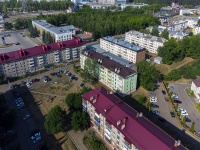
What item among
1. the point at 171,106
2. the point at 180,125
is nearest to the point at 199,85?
the point at 171,106

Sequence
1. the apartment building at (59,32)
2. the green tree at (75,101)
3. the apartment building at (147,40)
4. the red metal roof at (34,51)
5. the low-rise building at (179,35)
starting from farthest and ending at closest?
the apartment building at (59,32), the low-rise building at (179,35), the apartment building at (147,40), the red metal roof at (34,51), the green tree at (75,101)

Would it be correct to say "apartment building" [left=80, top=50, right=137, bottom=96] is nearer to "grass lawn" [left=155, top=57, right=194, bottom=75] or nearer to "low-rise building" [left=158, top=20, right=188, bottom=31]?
"grass lawn" [left=155, top=57, right=194, bottom=75]

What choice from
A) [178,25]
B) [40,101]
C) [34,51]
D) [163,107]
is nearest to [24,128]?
[40,101]

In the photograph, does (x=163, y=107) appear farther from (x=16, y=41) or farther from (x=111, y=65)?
(x=16, y=41)

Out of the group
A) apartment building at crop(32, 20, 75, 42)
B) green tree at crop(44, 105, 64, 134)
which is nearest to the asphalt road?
green tree at crop(44, 105, 64, 134)

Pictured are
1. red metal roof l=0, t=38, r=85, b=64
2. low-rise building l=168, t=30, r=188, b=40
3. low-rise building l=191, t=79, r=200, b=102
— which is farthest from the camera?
low-rise building l=168, t=30, r=188, b=40

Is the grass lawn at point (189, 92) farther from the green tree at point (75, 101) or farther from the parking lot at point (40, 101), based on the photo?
the parking lot at point (40, 101)


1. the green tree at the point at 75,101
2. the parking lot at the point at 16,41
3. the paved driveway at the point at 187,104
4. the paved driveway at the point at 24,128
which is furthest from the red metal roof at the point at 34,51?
the paved driveway at the point at 187,104
